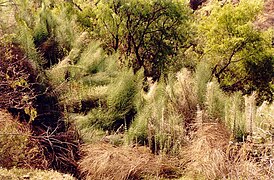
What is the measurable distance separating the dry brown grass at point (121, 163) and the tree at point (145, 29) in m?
5.13

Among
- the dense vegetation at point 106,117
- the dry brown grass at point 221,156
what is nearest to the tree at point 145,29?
the dense vegetation at point 106,117

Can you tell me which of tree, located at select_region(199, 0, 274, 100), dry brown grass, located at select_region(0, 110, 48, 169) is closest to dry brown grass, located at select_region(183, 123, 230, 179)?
dry brown grass, located at select_region(0, 110, 48, 169)

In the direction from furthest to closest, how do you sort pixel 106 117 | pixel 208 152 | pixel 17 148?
pixel 106 117 → pixel 208 152 → pixel 17 148

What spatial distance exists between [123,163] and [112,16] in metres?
6.10

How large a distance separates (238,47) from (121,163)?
7.88 meters

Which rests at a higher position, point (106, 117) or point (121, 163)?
point (106, 117)

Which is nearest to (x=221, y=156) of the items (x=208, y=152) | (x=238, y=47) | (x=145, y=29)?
(x=208, y=152)

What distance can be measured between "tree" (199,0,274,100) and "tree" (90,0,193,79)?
45.1 inches

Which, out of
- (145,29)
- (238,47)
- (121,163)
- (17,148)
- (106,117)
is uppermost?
(145,29)

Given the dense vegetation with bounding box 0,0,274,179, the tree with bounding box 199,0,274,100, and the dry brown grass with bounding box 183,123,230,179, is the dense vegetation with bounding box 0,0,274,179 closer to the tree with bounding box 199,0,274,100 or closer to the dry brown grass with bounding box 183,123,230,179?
the dry brown grass with bounding box 183,123,230,179

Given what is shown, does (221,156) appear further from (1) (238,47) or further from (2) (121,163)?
(1) (238,47)

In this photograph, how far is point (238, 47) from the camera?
12258mm

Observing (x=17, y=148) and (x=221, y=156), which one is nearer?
(x=17, y=148)

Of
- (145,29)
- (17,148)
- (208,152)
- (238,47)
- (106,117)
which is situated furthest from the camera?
(238,47)
